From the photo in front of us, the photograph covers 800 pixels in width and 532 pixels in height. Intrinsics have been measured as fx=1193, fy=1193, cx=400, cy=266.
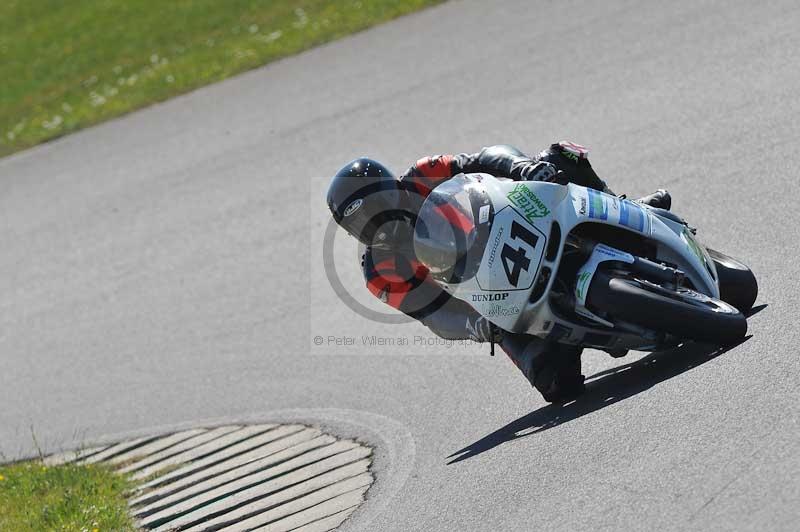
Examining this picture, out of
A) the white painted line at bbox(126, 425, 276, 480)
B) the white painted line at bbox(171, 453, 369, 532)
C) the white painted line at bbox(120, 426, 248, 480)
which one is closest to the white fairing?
the white painted line at bbox(171, 453, 369, 532)

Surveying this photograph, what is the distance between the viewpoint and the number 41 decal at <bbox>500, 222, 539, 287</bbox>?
19.7ft

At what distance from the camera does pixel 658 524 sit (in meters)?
4.41

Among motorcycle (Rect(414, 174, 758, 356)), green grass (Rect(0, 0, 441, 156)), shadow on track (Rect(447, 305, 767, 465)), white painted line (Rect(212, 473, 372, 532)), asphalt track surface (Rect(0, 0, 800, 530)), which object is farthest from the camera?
green grass (Rect(0, 0, 441, 156))

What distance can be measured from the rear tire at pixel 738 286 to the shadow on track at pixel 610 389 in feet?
0.23

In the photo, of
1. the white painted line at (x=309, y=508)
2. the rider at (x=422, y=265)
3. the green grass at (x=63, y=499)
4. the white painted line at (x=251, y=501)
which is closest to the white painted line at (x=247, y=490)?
the white painted line at (x=251, y=501)

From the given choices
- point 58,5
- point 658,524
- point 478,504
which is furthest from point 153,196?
point 58,5

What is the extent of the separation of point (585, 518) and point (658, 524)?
1.27ft

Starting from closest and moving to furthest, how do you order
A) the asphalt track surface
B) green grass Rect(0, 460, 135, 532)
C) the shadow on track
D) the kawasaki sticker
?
1. the asphalt track surface
2. the shadow on track
3. the kawasaki sticker
4. green grass Rect(0, 460, 135, 532)

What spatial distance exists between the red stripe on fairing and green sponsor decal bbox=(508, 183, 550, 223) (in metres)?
0.25

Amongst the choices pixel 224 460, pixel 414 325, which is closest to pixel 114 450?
pixel 224 460

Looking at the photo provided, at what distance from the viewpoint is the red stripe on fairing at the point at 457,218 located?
603 centimetres

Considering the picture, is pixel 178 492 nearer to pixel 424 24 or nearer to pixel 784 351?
pixel 784 351

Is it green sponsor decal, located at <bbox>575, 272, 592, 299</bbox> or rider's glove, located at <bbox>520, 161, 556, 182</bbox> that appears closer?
green sponsor decal, located at <bbox>575, 272, 592, 299</bbox>

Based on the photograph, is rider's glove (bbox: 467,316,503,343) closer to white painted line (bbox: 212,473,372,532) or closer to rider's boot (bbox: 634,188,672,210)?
white painted line (bbox: 212,473,372,532)
